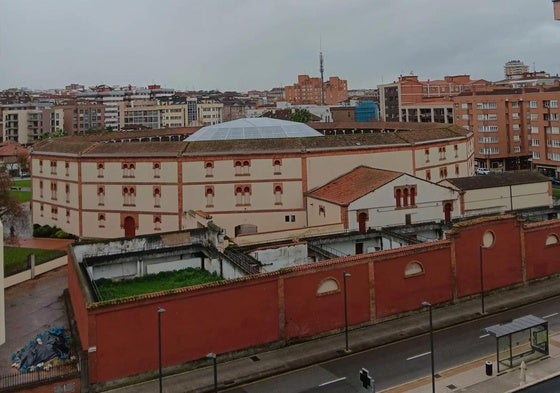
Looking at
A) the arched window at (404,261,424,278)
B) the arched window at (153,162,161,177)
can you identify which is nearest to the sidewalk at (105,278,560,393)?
the arched window at (404,261,424,278)

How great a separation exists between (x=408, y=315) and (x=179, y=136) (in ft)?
204

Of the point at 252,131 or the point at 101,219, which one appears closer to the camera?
the point at 101,219

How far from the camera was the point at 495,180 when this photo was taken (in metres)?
57.1

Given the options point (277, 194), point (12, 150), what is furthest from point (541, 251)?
point (12, 150)

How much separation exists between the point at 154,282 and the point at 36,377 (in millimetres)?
12193

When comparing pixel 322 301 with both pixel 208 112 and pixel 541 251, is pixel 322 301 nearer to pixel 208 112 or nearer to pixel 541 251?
pixel 541 251

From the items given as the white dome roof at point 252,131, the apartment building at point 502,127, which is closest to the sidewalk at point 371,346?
the white dome roof at point 252,131

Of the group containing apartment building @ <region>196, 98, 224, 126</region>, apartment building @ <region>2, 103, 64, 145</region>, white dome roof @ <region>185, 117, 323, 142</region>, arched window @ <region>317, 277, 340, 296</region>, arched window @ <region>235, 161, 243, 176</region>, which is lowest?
arched window @ <region>317, 277, 340, 296</region>

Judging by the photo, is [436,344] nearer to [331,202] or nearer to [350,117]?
[331,202]

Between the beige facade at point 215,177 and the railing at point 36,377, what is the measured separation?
24759mm

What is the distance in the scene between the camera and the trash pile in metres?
27.8

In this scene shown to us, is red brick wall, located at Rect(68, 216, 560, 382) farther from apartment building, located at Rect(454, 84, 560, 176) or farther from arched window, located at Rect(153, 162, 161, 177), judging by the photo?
apartment building, located at Rect(454, 84, 560, 176)

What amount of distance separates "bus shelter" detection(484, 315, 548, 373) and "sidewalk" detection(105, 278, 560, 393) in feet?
1.63

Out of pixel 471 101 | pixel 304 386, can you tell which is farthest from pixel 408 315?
pixel 471 101
